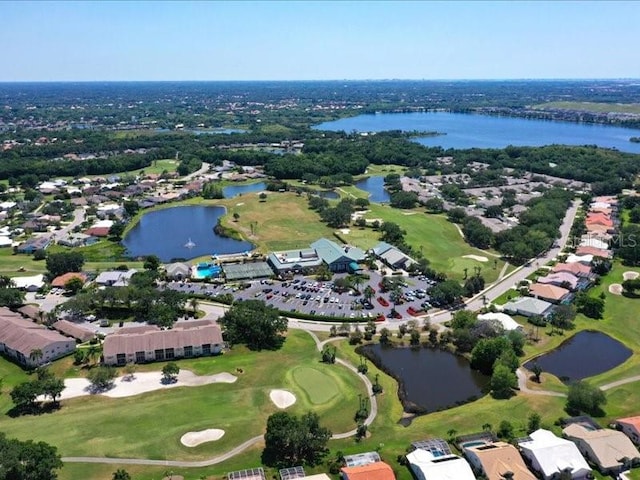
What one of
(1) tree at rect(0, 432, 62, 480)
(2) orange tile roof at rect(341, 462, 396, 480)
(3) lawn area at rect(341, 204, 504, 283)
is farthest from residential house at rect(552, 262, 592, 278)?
(1) tree at rect(0, 432, 62, 480)

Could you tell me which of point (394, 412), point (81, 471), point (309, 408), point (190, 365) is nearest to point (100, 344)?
point (190, 365)

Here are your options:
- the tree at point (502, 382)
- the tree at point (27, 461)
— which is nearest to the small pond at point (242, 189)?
the tree at point (502, 382)

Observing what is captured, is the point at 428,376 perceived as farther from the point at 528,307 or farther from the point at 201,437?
the point at 201,437

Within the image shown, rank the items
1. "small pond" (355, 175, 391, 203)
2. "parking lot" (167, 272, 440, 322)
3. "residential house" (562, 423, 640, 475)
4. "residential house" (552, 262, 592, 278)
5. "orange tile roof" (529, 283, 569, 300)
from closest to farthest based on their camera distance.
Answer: "residential house" (562, 423, 640, 475), "parking lot" (167, 272, 440, 322), "orange tile roof" (529, 283, 569, 300), "residential house" (552, 262, 592, 278), "small pond" (355, 175, 391, 203)

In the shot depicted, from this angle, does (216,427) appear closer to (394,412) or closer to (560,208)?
(394,412)

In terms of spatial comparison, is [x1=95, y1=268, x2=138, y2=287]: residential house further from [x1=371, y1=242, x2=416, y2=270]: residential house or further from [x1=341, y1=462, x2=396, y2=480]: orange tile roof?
[x1=341, y1=462, x2=396, y2=480]: orange tile roof

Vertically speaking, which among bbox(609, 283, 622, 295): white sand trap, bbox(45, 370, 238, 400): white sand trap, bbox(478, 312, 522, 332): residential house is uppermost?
bbox(478, 312, 522, 332): residential house
